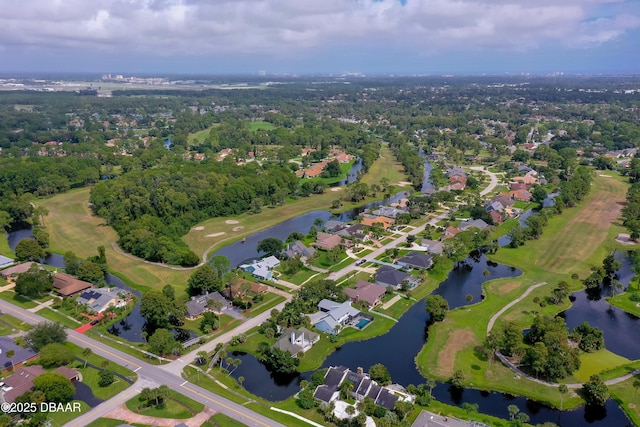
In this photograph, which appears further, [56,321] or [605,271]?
[605,271]

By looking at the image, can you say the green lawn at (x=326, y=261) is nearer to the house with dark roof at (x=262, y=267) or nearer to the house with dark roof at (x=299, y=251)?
the house with dark roof at (x=299, y=251)

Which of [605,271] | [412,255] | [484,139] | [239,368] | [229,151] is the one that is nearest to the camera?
[239,368]

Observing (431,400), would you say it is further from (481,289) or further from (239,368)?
(481,289)

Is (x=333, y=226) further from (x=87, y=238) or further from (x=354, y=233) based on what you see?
(x=87, y=238)

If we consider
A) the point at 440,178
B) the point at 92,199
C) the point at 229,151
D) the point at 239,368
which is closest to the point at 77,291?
the point at 239,368

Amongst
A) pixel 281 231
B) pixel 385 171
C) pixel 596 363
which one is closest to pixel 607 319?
pixel 596 363

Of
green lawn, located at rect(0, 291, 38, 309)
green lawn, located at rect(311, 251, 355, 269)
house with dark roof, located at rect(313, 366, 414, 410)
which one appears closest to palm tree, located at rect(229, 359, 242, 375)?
house with dark roof, located at rect(313, 366, 414, 410)
